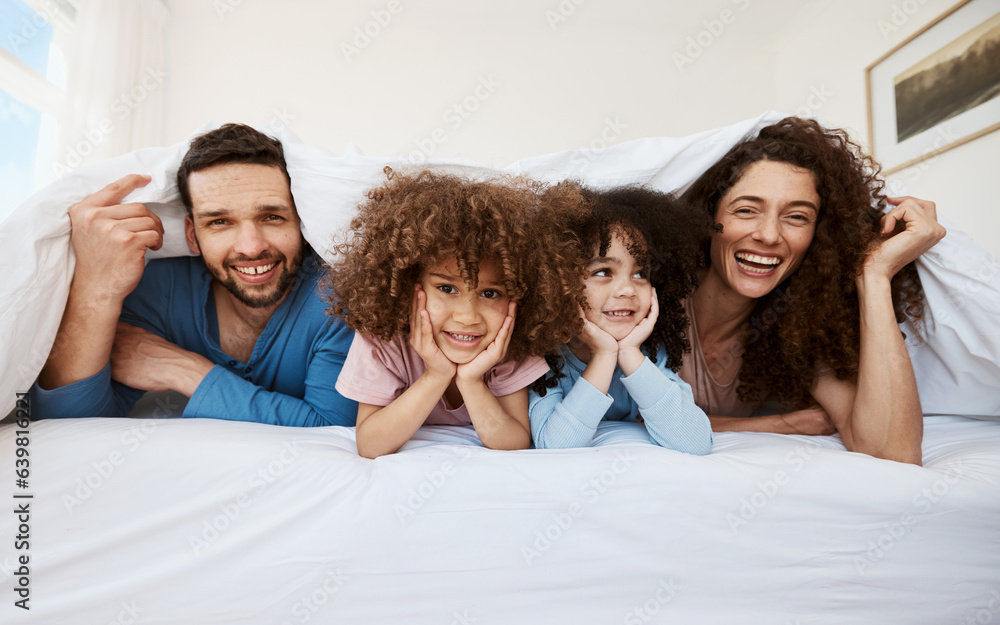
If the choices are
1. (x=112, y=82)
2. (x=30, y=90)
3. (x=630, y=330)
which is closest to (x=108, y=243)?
(x=630, y=330)

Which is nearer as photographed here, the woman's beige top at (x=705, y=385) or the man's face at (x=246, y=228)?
the man's face at (x=246, y=228)

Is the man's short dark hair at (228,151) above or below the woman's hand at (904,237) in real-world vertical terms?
above

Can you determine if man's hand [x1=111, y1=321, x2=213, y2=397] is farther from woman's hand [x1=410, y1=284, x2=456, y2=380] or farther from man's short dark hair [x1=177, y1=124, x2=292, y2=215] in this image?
woman's hand [x1=410, y1=284, x2=456, y2=380]

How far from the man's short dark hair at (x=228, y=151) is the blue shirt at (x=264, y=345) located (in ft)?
0.65

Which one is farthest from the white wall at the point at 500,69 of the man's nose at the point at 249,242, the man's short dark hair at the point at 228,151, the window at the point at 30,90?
the man's nose at the point at 249,242

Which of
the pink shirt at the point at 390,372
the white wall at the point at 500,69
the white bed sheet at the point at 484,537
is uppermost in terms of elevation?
the white wall at the point at 500,69

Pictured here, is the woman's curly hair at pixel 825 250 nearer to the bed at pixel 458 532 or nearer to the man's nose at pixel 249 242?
the bed at pixel 458 532

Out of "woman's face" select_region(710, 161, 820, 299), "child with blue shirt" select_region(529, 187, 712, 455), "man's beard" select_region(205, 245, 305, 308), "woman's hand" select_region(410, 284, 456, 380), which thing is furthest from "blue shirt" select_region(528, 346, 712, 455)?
"man's beard" select_region(205, 245, 305, 308)

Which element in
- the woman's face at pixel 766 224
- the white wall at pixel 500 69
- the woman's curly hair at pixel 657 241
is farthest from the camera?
the white wall at pixel 500 69

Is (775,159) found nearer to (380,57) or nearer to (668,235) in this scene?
(668,235)

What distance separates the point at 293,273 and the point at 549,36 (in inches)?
141

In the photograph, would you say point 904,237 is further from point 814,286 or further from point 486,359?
point 486,359

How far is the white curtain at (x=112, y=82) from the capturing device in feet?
9.58

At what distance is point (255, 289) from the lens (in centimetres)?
121
